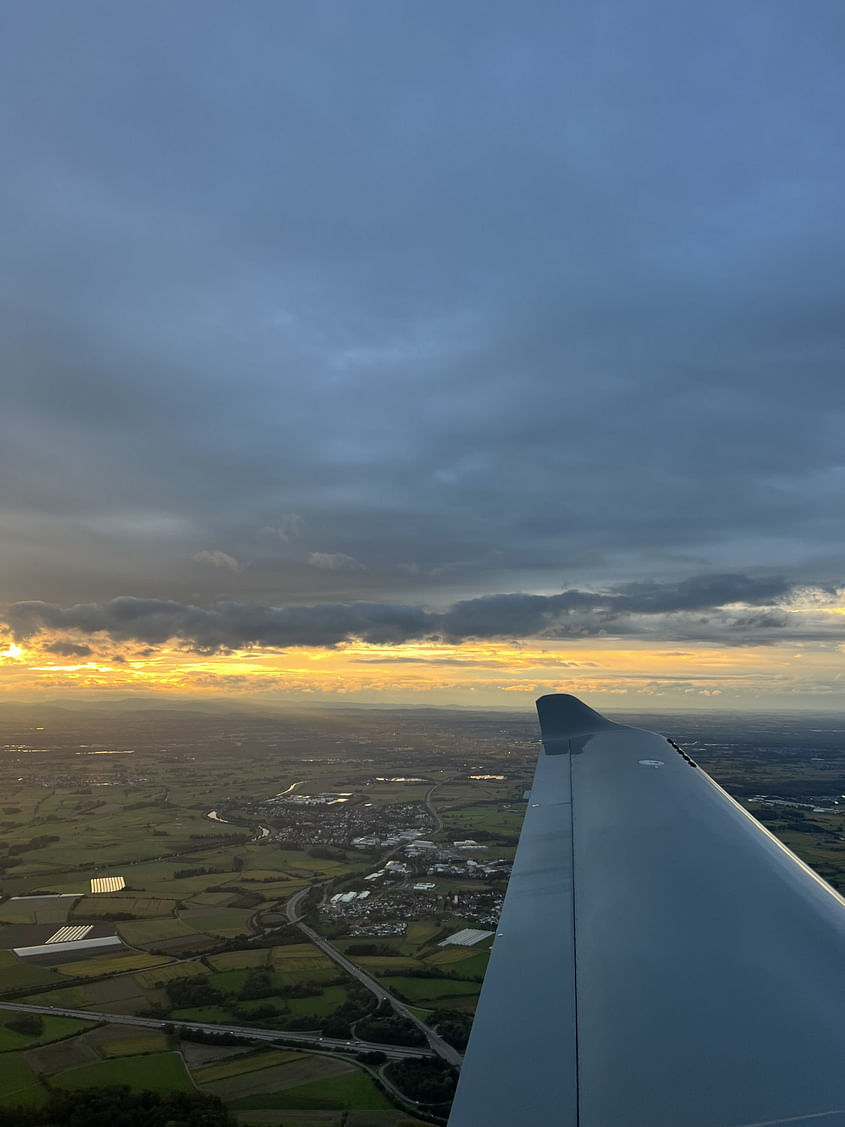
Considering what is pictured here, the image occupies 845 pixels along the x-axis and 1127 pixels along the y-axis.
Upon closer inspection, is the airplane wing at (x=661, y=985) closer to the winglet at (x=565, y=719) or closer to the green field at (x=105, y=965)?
the winglet at (x=565, y=719)

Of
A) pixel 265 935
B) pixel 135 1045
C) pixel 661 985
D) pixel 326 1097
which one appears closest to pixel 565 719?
pixel 661 985

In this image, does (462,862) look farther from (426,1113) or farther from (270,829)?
(426,1113)

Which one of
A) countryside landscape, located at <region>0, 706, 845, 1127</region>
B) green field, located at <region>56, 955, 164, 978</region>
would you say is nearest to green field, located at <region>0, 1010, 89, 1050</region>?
countryside landscape, located at <region>0, 706, 845, 1127</region>

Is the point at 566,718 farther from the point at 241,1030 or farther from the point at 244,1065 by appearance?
the point at 241,1030

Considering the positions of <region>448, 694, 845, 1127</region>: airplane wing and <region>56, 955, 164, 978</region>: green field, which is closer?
<region>448, 694, 845, 1127</region>: airplane wing

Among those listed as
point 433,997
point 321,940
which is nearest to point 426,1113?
point 433,997

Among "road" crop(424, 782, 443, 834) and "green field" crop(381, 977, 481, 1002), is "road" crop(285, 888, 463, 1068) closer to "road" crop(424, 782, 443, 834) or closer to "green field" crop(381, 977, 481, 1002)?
"green field" crop(381, 977, 481, 1002)
